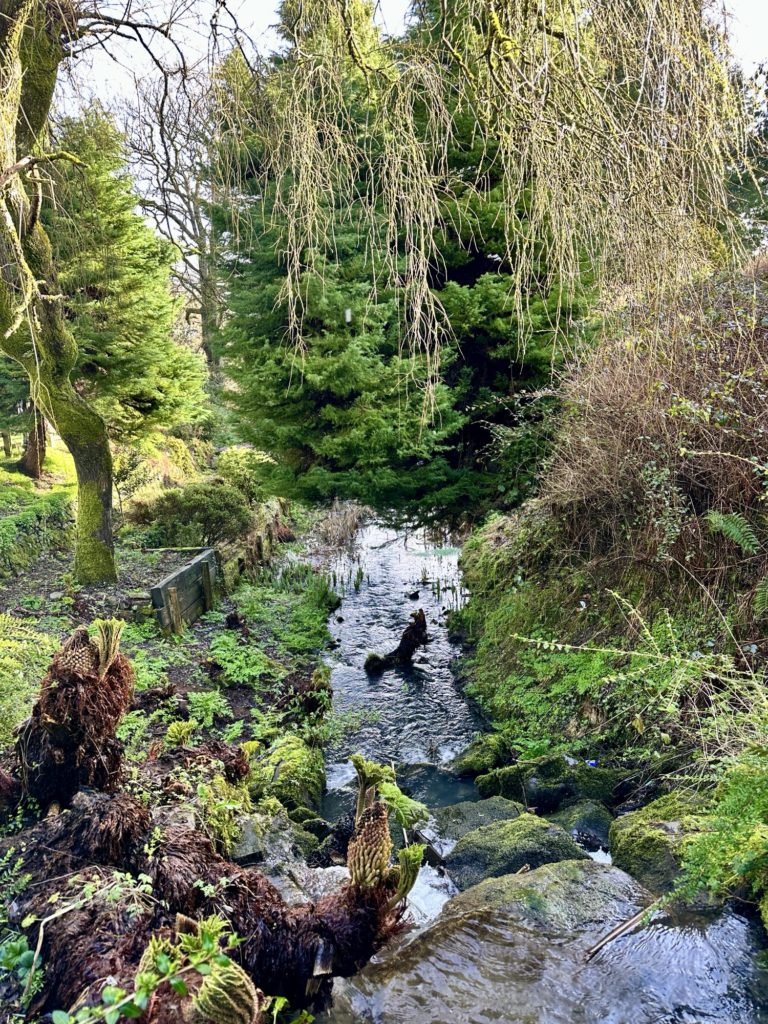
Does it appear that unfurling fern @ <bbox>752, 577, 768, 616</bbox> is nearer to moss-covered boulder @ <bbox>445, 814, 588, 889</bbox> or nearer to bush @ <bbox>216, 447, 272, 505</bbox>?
moss-covered boulder @ <bbox>445, 814, 588, 889</bbox>

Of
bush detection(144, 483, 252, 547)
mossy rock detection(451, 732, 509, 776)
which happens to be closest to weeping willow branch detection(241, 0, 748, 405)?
mossy rock detection(451, 732, 509, 776)

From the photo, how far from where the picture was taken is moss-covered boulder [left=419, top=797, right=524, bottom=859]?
3.97 meters

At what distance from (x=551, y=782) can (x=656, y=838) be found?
1286mm

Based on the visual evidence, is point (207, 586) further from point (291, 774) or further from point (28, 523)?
point (291, 774)

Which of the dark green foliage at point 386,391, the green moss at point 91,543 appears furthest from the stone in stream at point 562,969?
the green moss at point 91,543

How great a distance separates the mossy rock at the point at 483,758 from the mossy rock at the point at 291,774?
115cm

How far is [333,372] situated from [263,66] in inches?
174

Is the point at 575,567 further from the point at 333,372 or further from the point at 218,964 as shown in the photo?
the point at 218,964

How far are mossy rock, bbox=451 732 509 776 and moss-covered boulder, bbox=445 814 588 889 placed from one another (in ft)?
4.08

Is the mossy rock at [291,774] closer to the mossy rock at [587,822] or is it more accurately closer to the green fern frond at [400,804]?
the green fern frond at [400,804]

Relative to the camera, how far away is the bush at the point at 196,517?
9.96 metres

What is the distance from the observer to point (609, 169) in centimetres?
166

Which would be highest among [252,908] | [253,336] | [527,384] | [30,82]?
[30,82]

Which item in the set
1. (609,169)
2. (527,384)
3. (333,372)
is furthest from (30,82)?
(609,169)
